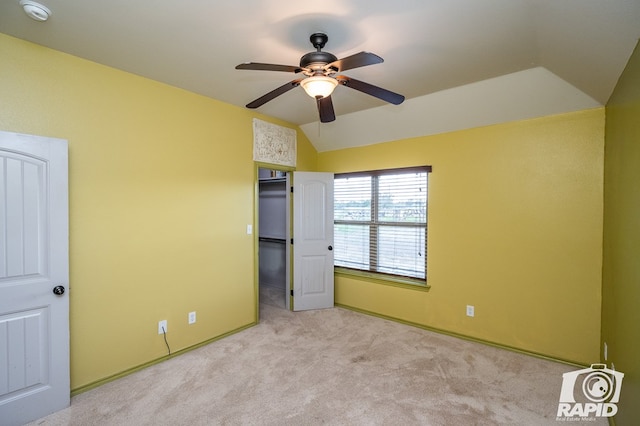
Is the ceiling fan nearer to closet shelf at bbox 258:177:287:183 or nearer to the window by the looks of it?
the window

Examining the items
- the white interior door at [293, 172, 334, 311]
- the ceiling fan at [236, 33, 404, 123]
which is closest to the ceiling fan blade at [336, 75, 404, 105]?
the ceiling fan at [236, 33, 404, 123]

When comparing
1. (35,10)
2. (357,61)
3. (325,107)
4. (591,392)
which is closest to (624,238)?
(591,392)

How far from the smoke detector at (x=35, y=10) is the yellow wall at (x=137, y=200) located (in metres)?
0.47

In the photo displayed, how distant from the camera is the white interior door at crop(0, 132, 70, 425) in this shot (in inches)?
→ 77.9

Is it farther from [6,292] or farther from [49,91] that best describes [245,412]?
[49,91]

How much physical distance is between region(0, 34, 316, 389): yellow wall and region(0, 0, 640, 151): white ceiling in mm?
258

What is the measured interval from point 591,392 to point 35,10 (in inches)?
188

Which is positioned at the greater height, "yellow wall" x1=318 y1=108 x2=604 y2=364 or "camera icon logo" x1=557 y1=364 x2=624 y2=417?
"yellow wall" x1=318 y1=108 x2=604 y2=364

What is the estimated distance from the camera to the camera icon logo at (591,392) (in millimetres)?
2027

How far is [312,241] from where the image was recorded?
14.3 ft

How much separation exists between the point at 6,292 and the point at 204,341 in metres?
1.73

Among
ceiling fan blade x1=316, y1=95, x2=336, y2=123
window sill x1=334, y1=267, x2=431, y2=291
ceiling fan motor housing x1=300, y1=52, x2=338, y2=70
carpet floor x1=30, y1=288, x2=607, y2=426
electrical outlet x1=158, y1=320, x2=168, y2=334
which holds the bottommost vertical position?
carpet floor x1=30, y1=288, x2=607, y2=426

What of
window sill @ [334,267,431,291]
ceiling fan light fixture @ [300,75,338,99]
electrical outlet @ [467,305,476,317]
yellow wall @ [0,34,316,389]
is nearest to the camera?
ceiling fan light fixture @ [300,75,338,99]

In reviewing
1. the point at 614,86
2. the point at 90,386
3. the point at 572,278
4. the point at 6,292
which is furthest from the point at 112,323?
the point at 614,86
